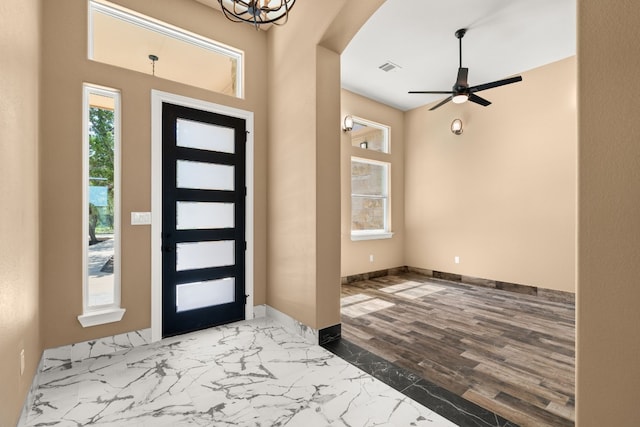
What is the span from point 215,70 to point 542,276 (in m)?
5.41

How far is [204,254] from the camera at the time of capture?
3141 millimetres

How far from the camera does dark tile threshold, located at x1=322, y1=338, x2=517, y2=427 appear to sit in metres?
1.74

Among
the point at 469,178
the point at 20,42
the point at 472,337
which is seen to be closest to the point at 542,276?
the point at 469,178

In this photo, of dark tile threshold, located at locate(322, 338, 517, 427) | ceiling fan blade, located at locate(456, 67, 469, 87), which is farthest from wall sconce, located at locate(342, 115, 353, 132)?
dark tile threshold, located at locate(322, 338, 517, 427)

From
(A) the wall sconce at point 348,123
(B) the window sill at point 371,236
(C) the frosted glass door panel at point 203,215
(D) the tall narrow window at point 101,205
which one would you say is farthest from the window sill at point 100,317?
(A) the wall sconce at point 348,123

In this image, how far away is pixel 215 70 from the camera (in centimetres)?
329

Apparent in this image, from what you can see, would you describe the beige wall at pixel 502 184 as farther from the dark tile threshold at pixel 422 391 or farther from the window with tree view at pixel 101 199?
the window with tree view at pixel 101 199

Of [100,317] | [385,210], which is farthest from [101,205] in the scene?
[385,210]

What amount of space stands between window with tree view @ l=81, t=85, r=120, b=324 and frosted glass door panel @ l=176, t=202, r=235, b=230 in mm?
562

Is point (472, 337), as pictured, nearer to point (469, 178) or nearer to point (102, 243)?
point (469, 178)

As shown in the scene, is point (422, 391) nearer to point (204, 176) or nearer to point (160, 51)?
point (204, 176)

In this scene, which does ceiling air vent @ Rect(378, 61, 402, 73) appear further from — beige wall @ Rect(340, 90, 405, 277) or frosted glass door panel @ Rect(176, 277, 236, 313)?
frosted glass door panel @ Rect(176, 277, 236, 313)

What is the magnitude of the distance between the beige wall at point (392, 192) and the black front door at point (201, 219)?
6.98 feet

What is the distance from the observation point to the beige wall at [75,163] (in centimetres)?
232
